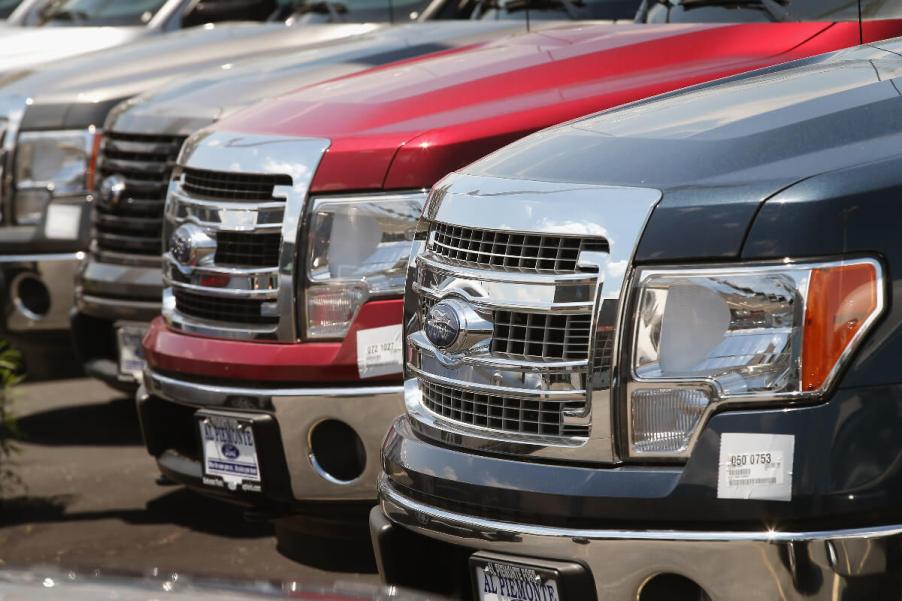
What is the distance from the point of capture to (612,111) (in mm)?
3570

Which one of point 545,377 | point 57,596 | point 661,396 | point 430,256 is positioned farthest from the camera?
point 430,256

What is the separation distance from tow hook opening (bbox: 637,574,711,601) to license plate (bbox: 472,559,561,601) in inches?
7.0

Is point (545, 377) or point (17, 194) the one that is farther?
point (17, 194)

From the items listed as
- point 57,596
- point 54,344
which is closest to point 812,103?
Result: point 57,596

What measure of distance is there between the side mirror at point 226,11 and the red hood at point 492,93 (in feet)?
13.0

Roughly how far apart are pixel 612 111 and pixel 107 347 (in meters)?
3.35

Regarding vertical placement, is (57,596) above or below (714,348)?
above

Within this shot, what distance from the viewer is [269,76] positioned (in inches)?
240

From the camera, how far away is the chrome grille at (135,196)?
6133 millimetres

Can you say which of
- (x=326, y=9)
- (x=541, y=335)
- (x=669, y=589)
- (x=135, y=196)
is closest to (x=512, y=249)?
(x=541, y=335)

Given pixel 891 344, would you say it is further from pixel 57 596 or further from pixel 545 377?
pixel 57 596

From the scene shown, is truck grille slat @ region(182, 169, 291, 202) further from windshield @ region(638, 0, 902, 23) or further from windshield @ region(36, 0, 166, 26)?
windshield @ region(36, 0, 166, 26)

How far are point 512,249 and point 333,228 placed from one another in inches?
54.1

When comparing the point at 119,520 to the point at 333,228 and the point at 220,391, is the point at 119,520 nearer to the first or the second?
the point at 220,391
